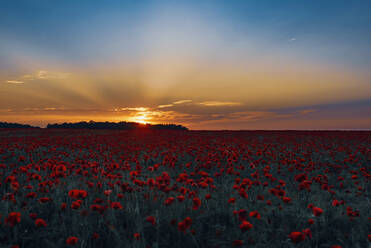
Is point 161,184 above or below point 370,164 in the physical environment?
above

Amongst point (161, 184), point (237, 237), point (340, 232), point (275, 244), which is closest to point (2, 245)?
point (161, 184)

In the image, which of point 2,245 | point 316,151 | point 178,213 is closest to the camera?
point 2,245

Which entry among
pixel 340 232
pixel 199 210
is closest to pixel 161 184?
pixel 199 210

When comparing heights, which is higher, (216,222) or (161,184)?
(161,184)

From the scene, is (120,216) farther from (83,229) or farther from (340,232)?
(340,232)

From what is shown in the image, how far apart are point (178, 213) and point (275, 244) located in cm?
155

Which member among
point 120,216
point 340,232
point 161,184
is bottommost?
point 340,232

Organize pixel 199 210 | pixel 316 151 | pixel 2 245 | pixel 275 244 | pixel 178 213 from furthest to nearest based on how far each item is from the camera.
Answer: pixel 316 151
pixel 199 210
pixel 178 213
pixel 275 244
pixel 2 245

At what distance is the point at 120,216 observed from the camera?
415 centimetres

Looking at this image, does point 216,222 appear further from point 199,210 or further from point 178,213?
point 178,213

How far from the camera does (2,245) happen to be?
137 inches

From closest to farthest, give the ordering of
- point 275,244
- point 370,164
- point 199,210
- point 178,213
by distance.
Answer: point 275,244 < point 178,213 < point 199,210 < point 370,164

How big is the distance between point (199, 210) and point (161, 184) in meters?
0.84

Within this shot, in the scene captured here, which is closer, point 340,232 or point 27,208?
point 340,232
